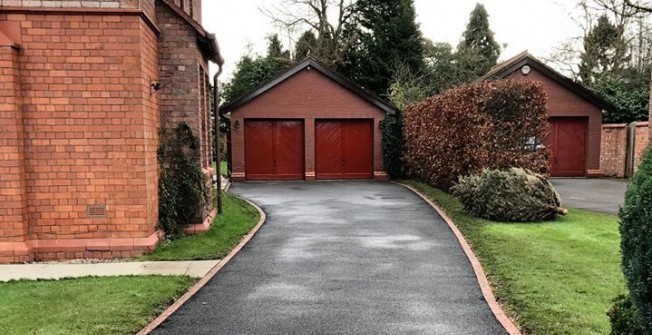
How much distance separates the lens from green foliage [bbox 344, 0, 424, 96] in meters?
34.3

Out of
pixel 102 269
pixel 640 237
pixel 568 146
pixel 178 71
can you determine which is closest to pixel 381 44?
pixel 568 146

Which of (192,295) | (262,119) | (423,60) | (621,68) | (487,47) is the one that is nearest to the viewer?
(192,295)

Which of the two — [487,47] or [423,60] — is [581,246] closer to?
[423,60]

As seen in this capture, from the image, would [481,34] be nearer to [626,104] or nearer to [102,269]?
[626,104]

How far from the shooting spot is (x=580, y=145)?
21422mm

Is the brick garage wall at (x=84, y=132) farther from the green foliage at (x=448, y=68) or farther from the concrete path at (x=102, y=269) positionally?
the green foliage at (x=448, y=68)

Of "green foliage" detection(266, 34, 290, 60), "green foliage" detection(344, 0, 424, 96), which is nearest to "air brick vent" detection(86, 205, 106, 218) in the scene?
Answer: "green foliage" detection(344, 0, 424, 96)

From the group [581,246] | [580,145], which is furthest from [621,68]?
[581,246]

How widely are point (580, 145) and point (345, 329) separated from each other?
20.2 metres

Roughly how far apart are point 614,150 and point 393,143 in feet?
31.5

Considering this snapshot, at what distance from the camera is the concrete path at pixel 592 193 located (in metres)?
12.3

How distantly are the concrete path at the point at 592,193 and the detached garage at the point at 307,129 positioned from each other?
7.31 m

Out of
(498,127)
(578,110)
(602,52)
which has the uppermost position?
(602,52)

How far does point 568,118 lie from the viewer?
70.1ft
